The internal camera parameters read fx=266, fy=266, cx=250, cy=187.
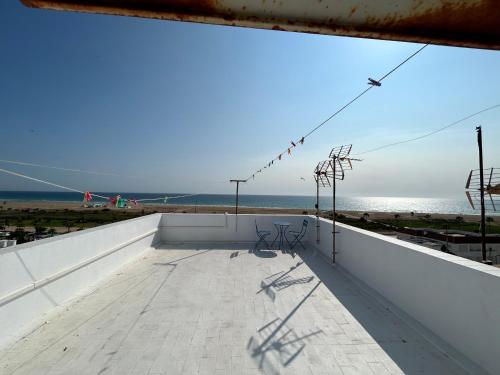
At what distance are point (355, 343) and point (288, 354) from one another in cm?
66

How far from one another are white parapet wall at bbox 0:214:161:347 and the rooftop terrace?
0.5 inches

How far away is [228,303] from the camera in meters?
3.23

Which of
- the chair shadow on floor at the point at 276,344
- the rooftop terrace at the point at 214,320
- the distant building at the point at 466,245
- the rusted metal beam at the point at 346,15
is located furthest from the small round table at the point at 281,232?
the distant building at the point at 466,245

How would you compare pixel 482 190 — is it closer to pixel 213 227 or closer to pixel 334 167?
pixel 334 167

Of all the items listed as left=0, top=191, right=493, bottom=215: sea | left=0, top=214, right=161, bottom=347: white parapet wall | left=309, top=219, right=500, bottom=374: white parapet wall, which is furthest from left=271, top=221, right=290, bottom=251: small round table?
left=0, top=191, right=493, bottom=215: sea

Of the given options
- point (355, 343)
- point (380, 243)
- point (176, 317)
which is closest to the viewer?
point (355, 343)

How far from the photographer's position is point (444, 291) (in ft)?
7.86

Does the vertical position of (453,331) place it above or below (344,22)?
below

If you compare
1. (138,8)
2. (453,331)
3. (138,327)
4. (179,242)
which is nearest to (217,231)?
(179,242)

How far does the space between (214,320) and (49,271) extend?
187cm

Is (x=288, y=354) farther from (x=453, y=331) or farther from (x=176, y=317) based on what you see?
(x=453, y=331)

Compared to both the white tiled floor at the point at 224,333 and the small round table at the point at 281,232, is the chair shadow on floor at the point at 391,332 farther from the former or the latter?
the small round table at the point at 281,232

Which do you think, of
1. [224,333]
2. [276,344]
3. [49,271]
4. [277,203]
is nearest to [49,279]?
[49,271]

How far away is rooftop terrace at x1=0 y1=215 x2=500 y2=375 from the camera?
6.86 feet
